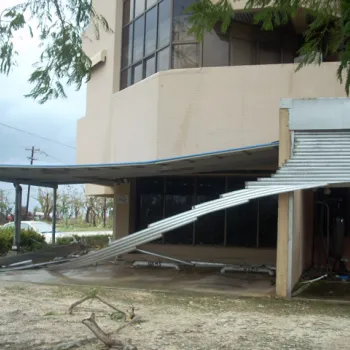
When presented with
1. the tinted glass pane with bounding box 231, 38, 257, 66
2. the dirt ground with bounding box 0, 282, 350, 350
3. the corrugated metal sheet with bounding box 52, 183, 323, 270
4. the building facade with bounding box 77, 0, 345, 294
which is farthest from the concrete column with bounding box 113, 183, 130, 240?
the dirt ground with bounding box 0, 282, 350, 350

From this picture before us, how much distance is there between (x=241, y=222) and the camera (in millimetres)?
15109

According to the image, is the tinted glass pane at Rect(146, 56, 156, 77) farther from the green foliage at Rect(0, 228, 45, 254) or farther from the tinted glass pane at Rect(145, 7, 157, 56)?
the green foliage at Rect(0, 228, 45, 254)

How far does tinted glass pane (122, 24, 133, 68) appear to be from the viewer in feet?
57.9

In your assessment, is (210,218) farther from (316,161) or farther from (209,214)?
(316,161)

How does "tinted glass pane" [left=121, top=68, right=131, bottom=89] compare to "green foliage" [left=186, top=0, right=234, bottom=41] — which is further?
"tinted glass pane" [left=121, top=68, right=131, bottom=89]

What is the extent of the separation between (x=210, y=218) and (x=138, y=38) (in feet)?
21.8

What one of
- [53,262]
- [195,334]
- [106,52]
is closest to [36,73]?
[195,334]

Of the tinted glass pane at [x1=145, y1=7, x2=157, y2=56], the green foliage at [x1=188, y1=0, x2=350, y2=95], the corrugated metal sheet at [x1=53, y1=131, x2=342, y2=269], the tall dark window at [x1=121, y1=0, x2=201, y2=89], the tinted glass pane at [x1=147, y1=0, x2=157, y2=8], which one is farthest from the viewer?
the tinted glass pane at [x1=147, y1=0, x2=157, y2=8]

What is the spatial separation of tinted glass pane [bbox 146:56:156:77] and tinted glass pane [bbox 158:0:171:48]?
547mm

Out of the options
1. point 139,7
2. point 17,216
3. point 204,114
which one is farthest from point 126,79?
point 17,216

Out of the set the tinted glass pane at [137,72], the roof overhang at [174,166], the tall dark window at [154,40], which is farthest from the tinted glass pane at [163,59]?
the roof overhang at [174,166]

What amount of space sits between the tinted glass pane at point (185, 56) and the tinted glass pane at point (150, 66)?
3.06ft

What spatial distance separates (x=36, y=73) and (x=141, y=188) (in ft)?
36.0

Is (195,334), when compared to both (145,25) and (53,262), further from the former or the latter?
(145,25)
